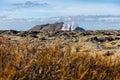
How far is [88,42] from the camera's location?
51.9 ft

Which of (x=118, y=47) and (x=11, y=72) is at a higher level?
(x=11, y=72)

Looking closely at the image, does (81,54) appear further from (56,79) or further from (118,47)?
(118,47)

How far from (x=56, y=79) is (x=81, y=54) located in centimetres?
172

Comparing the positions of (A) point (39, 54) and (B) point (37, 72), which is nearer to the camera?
(B) point (37, 72)

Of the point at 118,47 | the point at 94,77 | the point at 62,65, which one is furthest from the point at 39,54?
the point at 118,47

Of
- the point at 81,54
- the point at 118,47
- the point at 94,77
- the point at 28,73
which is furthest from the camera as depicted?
the point at 118,47

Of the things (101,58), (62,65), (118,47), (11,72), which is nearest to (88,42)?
(118,47)

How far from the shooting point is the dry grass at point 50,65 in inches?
305

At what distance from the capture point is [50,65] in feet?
27.6

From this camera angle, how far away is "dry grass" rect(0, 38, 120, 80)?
775 centimetres

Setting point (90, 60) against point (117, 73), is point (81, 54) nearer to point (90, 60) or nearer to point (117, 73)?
point (90, 60)

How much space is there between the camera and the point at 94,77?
832 cm

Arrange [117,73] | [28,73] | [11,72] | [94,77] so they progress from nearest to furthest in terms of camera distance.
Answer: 1. [11,72]
2. [28,73]
3. [94,77]
4. [117,73]

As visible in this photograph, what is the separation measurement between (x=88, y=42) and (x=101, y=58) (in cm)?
621
